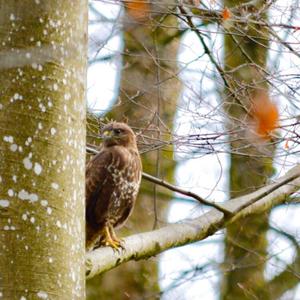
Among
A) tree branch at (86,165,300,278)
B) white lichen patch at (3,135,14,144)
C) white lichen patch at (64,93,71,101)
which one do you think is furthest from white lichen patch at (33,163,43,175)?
tree branch at (86,165,300,278)

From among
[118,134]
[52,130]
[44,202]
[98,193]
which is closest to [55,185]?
[44,202]

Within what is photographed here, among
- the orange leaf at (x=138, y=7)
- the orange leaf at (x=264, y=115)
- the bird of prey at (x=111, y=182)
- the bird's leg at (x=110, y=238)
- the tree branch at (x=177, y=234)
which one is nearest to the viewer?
the tree branch at (x=177, y=234)

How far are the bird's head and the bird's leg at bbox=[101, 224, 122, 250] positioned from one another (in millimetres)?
531

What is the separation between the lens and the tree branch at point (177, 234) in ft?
12.8

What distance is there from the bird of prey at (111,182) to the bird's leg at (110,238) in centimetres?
2

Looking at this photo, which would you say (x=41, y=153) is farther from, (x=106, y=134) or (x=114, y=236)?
(x=106, y=134)

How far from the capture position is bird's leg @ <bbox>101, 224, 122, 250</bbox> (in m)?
4.30

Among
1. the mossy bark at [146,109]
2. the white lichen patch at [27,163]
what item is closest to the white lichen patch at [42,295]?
the white lichen patch at [27,163]

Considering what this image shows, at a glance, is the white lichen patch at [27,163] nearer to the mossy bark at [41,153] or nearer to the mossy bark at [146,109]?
the mossy bark at [41,153]

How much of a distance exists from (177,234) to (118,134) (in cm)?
114

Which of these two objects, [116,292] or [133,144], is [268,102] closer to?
[133,144]

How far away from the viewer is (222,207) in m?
4.34

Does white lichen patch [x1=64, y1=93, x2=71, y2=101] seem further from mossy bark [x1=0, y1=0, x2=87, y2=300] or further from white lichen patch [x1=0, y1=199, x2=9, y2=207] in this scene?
white lichen patch [x1=0, y1=199, x2=9, y2=207]

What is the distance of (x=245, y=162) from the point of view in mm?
5996
